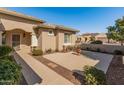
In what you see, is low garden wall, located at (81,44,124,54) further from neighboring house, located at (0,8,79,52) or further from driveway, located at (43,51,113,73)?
driveway, located at (43,51,113,73)

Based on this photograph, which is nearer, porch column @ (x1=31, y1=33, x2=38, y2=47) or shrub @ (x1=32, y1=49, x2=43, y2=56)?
shrub @ (x1=32, y1=49, x2=43, y2=56)

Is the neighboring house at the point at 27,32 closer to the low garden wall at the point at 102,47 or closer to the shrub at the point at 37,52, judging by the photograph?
the shrub at the point at 37,52

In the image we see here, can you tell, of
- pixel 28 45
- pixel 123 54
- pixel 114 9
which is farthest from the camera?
pixel 123 54

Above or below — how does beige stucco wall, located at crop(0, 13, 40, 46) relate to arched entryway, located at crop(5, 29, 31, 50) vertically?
above

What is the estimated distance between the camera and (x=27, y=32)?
13883mm

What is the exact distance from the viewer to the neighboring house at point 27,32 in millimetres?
12648

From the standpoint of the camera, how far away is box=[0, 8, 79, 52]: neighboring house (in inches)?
498

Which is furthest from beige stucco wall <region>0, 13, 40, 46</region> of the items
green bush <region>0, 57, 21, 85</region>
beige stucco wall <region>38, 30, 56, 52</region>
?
Answer: green bush <region>0, 57, 21, 85</region>

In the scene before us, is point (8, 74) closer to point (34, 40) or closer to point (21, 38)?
point (21, 38)

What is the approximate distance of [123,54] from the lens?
18078 millimetres
